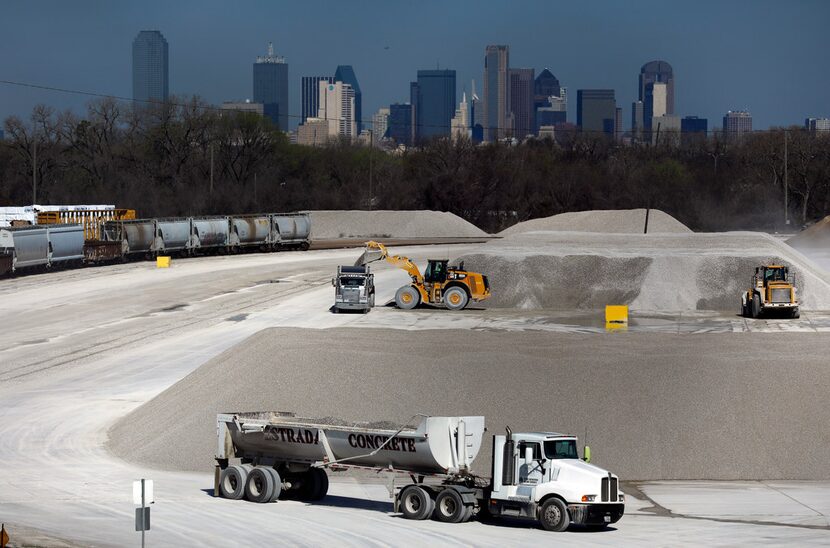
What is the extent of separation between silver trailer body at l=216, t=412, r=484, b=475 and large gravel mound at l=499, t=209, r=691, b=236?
7573 cm

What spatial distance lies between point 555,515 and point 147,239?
5484 cm

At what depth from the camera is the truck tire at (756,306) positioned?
46.8 meters

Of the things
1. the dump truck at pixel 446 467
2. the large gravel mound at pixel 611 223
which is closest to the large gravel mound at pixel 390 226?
the large gravel mound at pixel 611 223

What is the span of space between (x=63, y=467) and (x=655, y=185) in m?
120

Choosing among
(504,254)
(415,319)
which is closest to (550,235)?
(504,254)

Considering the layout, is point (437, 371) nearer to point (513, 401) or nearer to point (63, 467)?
point (513, 401)

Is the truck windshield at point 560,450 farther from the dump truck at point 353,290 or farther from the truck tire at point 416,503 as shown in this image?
the dump truck at point 353,290

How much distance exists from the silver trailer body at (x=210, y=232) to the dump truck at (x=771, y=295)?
3759cm

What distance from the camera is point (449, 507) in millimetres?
20875

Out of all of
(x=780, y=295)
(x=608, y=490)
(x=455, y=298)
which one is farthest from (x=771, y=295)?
(x=608, y=490)

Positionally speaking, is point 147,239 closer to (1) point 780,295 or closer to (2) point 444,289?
(2) point 444,289

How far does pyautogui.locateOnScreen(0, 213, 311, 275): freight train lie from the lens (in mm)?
62562

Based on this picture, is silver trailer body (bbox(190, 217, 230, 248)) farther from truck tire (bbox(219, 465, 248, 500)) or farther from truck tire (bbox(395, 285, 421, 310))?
truck tire (bbox(219, 465, 248, 500))

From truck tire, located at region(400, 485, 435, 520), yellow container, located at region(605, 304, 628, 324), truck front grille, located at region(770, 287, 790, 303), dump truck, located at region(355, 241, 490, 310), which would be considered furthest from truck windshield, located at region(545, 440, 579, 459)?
dump truck, located at region(355, 241, 490, 310)
